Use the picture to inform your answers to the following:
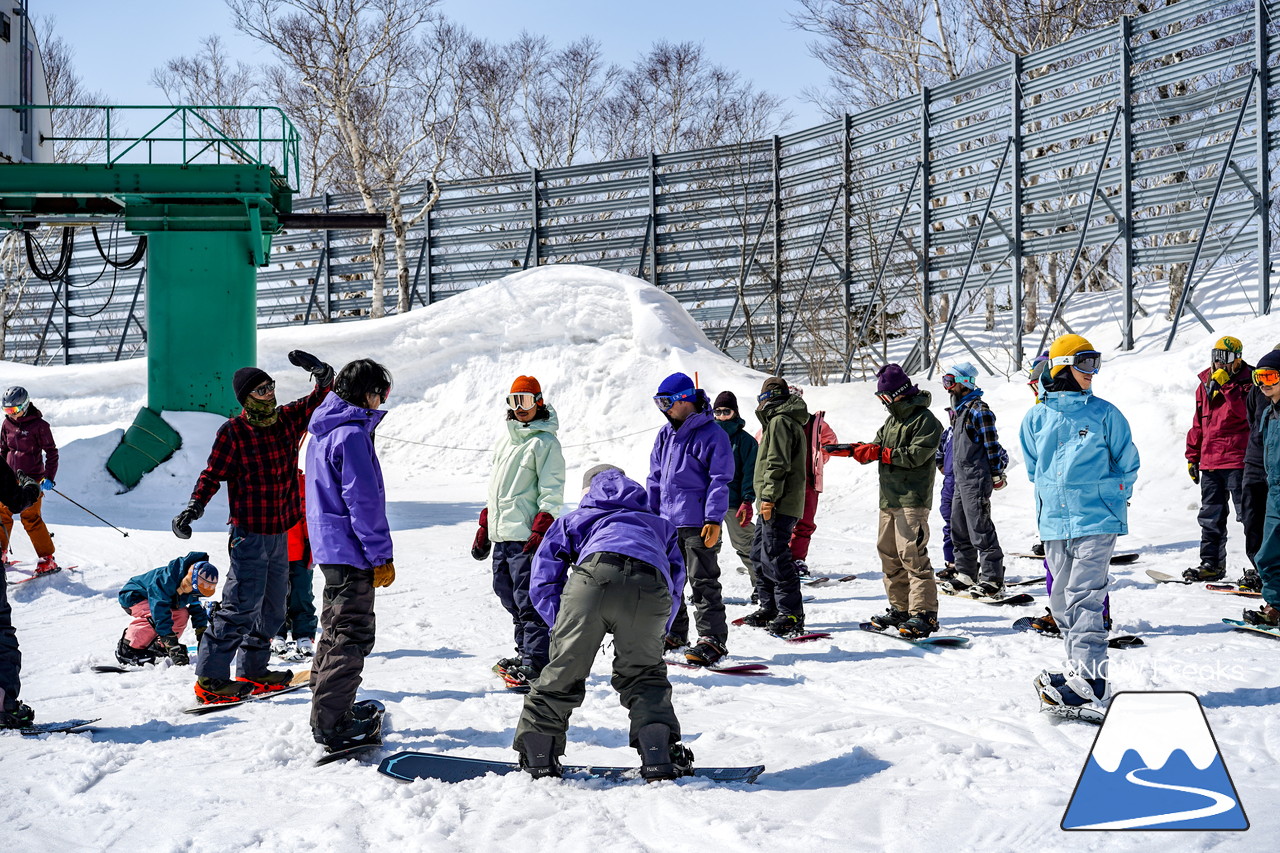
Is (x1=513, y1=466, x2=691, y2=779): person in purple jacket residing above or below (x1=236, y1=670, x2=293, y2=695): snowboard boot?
above

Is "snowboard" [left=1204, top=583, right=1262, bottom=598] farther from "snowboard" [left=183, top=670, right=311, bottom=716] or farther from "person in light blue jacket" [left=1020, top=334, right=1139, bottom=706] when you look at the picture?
"snowboard" [left=183, top=670, right=311, bottom=716]

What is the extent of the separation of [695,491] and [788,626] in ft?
3.72

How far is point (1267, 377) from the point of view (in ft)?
19.3

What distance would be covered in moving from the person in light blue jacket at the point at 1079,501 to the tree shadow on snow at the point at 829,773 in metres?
1.07

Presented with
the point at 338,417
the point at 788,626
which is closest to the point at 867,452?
the point at 788,626

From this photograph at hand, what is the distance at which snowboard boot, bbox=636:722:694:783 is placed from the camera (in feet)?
12.5

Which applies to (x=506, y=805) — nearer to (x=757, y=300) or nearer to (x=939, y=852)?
(x=939, y=852)

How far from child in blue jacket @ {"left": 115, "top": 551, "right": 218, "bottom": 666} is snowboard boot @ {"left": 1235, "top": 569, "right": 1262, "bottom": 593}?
6980 millimetres

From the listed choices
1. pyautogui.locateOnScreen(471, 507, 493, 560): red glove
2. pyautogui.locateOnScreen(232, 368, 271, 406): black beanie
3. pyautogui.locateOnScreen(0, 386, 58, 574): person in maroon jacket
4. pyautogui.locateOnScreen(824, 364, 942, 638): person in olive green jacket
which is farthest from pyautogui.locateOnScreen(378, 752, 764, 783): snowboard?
pyautogui.locateOnScreen(0, 386, 58, 574): person in maroon jacket

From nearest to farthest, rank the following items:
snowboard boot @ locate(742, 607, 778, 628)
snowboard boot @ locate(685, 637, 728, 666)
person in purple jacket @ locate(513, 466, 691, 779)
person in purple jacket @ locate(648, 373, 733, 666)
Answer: person in purple jacket @ locate(513, 466, 691, 779)
snowboard boot @ locate(685, 637, 728, 666)
person in purple jacket @ locate(648, 373, 733, 666)
snowboard boot @ locate(742, 607, 778, 628)

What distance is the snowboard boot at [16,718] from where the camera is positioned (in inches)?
179

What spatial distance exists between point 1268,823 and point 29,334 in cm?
3270

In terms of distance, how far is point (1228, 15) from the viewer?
1352 centimetres

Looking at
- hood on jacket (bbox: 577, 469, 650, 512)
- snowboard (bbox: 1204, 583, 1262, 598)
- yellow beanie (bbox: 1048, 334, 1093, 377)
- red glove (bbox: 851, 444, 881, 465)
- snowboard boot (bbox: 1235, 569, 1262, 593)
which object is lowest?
snowboard (bbox: 1204, 583, 1262, 598)
